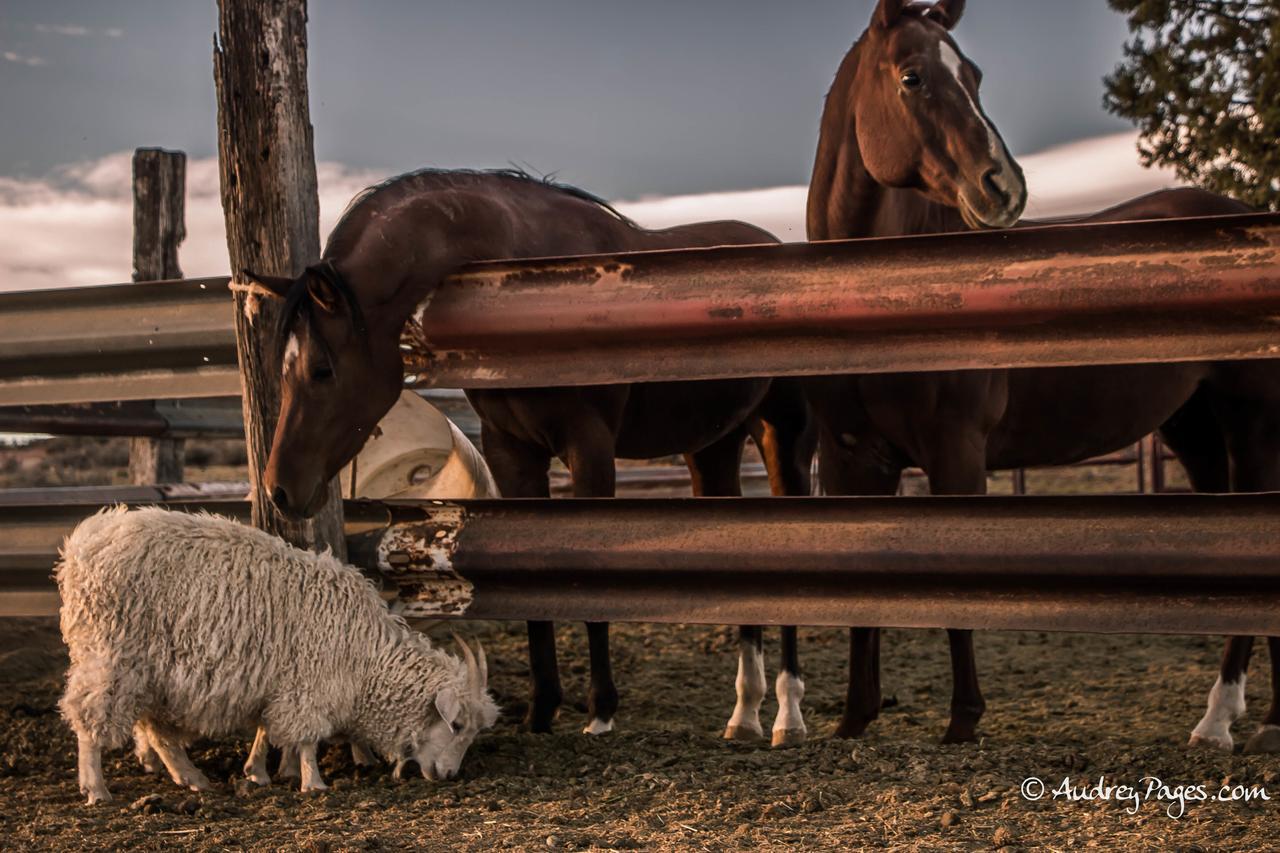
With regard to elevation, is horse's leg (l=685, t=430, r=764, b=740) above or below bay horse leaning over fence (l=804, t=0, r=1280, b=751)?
below

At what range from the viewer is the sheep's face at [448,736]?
3.74 metres

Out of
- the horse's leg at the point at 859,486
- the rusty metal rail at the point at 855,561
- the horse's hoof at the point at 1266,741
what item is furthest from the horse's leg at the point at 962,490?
the horse's hoof at the point at 1266,741

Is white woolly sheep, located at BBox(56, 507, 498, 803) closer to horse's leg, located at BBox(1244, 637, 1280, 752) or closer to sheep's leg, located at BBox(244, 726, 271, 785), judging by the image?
sheep's leg, located at BBox(244, 726, 271, 785)

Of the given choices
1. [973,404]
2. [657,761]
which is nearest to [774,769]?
[657,761]

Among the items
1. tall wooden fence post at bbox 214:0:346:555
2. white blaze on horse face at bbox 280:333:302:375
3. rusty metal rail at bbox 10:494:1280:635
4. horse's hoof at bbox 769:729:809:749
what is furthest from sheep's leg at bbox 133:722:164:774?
horse's hoof at bbox 769:729:809:749

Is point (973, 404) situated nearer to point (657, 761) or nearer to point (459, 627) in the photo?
point (657, 761)

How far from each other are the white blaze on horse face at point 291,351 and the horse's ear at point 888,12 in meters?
2.44

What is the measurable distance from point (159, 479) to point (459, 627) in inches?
146

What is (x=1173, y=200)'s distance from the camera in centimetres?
530

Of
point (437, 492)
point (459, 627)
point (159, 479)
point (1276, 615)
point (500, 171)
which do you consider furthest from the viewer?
point (159, 479)

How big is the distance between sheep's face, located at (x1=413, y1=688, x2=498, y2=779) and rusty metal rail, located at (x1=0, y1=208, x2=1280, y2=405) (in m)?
1.05

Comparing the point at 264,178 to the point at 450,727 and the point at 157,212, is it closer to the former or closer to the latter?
the point at 450,727

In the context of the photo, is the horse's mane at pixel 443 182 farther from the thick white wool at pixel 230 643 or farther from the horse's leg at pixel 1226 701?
the horse's leg at pixel 1226 701

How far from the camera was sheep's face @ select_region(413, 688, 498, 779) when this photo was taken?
374 cm
